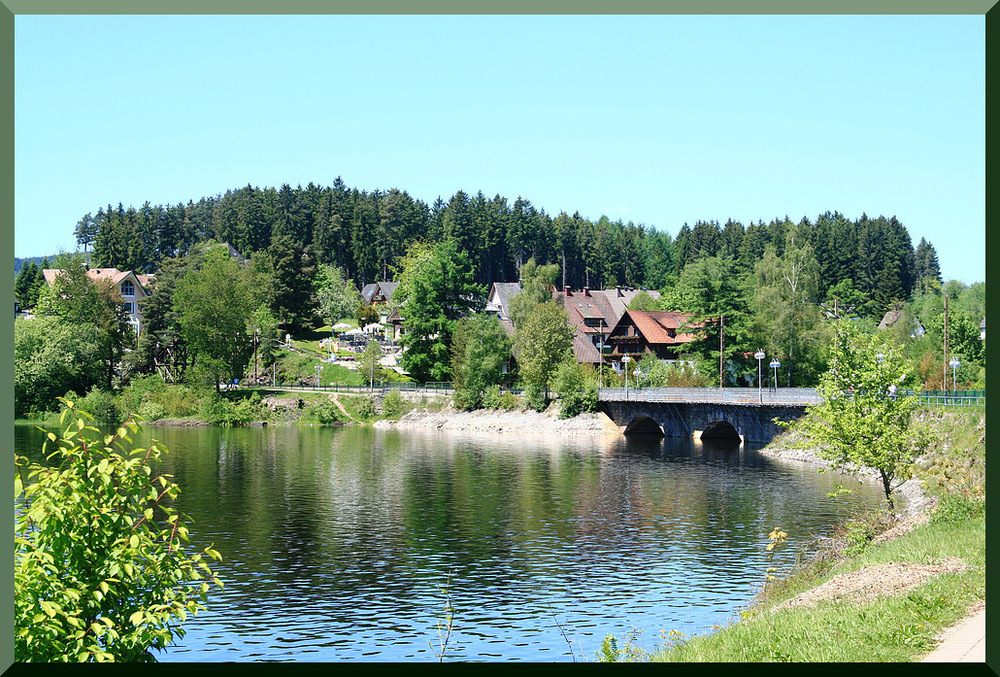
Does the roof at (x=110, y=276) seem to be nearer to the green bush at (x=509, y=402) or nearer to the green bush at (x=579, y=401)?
the green bush at (x=509, y=402)

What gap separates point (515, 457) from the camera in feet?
200

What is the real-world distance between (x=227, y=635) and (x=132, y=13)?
1445 centimetres

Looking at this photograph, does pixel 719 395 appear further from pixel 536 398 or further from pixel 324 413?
pixel 324 413

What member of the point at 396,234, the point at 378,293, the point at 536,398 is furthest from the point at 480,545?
the point at 396,234

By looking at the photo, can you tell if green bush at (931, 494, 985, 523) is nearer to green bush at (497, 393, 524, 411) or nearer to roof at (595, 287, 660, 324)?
green bush at (497, 393, 524, 411)

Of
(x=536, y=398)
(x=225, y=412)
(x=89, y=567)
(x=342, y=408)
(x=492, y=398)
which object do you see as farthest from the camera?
(x=342, y=408)

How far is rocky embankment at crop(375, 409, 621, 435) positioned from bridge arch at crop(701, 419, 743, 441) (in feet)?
23.1

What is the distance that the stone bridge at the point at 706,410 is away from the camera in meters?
65.8

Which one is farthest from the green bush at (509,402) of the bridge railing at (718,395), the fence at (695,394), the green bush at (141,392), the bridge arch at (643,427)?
the green bush at (141,392)

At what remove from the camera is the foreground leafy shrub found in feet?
39.8

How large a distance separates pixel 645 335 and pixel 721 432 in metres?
32.4

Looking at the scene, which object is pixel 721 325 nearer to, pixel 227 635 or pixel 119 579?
pixel 227 635

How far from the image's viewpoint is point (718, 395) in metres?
71.6
